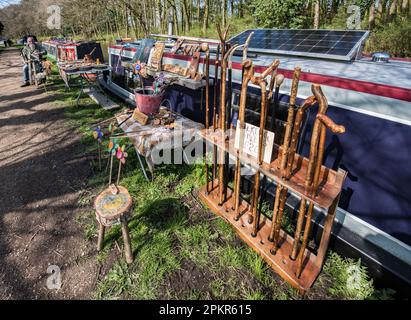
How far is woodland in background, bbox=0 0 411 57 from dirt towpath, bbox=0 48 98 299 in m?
5.64

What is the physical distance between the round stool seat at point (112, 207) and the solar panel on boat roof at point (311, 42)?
3.43 metres

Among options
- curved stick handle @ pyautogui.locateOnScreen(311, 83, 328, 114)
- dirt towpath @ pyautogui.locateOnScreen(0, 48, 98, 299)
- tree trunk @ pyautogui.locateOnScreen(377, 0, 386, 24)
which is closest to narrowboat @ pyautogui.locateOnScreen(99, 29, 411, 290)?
curved stick handle @ pyautogui.locateOnScreen(311, 83, 328, 114)

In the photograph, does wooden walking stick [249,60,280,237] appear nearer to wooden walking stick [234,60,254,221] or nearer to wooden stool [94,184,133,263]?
wooden walking stick [234,60,254,221]

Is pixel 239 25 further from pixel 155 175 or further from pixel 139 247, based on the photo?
pixel 139 247

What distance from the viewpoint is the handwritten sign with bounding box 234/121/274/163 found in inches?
85.9

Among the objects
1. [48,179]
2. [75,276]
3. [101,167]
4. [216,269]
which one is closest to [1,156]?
[48,179]

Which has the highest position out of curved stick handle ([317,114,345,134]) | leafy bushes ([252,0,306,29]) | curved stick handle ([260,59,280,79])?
leafy bushes ([252,0,306,29])

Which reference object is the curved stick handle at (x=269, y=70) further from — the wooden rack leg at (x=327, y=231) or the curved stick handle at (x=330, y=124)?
the wooden rack leg at (x=327, y=231)

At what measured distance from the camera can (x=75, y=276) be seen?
2.55m

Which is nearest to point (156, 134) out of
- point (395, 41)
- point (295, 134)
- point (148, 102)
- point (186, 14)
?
point (148, 102)

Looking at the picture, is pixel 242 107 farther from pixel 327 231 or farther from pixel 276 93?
pixel 327 231

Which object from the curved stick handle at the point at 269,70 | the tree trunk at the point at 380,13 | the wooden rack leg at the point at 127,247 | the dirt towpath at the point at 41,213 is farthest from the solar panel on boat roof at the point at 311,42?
the tree trunk at the point at 380,13
